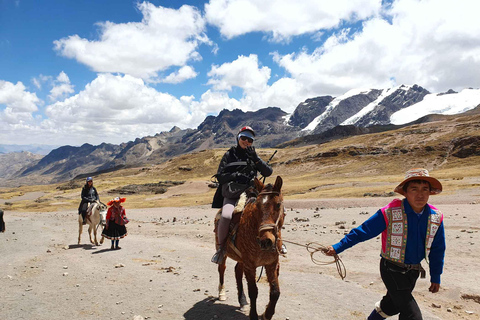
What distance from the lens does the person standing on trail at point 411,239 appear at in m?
4.83

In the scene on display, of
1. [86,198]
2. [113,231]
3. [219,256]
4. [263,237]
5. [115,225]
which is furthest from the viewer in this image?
[86,198]

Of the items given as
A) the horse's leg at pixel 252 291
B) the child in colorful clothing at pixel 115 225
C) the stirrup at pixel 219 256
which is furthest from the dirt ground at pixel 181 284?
the stirrup at pixel 219 256

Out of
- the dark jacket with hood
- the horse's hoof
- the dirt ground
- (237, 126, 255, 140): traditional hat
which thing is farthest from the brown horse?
(237, 126, 255, 140): traditional hat

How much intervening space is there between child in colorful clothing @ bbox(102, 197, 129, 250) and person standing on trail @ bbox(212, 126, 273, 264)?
10546 millimetres

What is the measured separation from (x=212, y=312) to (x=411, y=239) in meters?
4.86

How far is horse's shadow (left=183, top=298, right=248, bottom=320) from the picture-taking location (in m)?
7.15

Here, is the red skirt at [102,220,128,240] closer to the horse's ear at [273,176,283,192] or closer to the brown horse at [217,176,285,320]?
the brown horse at [217,176,285,320]

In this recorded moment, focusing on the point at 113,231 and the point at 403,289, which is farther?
the point at 113,231

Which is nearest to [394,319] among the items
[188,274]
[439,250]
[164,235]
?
[439,250]

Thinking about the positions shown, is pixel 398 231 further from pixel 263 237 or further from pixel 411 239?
pixel 263 237

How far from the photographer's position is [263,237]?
5449 millimetres

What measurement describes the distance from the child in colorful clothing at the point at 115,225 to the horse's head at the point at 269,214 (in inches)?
495

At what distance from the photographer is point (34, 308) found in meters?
7.65

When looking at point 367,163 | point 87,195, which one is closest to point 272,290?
point 87,195
